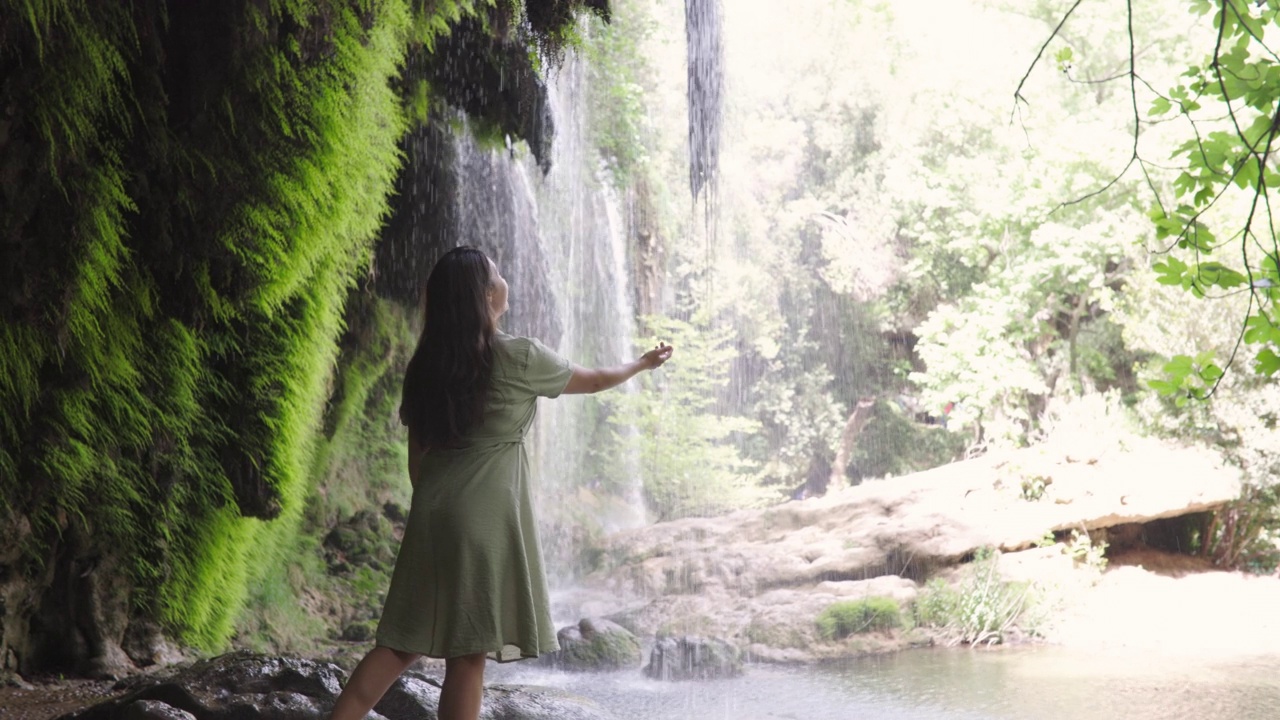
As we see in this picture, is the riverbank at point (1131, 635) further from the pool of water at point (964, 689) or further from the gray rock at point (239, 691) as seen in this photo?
the gray rock at point (239, 691)

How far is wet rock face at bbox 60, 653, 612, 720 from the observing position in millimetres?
3172

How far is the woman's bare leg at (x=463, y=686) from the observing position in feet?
8.75

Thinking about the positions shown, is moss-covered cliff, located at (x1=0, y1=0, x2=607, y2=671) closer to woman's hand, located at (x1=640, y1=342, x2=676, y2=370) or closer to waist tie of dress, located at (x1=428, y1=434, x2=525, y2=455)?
waist tie of dress, located at (x1=428, y1=434, x2=525, y2=455)

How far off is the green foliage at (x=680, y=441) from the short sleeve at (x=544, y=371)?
1208 cm

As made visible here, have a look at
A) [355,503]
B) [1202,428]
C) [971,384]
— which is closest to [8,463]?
[355,503]

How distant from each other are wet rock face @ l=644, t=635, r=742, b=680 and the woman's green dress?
5.23 m

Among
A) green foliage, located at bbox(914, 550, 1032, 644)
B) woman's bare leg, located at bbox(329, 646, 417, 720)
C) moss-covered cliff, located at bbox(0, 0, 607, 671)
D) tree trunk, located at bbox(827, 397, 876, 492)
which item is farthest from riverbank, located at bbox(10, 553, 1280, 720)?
tree trunk, located at bbox(827, 397, 876, 492)

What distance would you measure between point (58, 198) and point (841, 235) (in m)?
16.9

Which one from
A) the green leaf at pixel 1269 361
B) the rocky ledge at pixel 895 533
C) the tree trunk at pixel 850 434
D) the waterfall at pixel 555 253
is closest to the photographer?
the green leaf at pixel 1269 361

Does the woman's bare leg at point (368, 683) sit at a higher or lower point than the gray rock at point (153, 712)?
higher

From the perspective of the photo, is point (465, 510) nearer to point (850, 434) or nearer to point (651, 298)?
point (651, 298)

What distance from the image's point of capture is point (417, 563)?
8.85 ft

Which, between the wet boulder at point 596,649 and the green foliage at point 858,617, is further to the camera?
the green foliage at point 858,617

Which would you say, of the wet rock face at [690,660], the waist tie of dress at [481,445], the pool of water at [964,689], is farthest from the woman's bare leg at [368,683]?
the wet rock face at [690,660]
